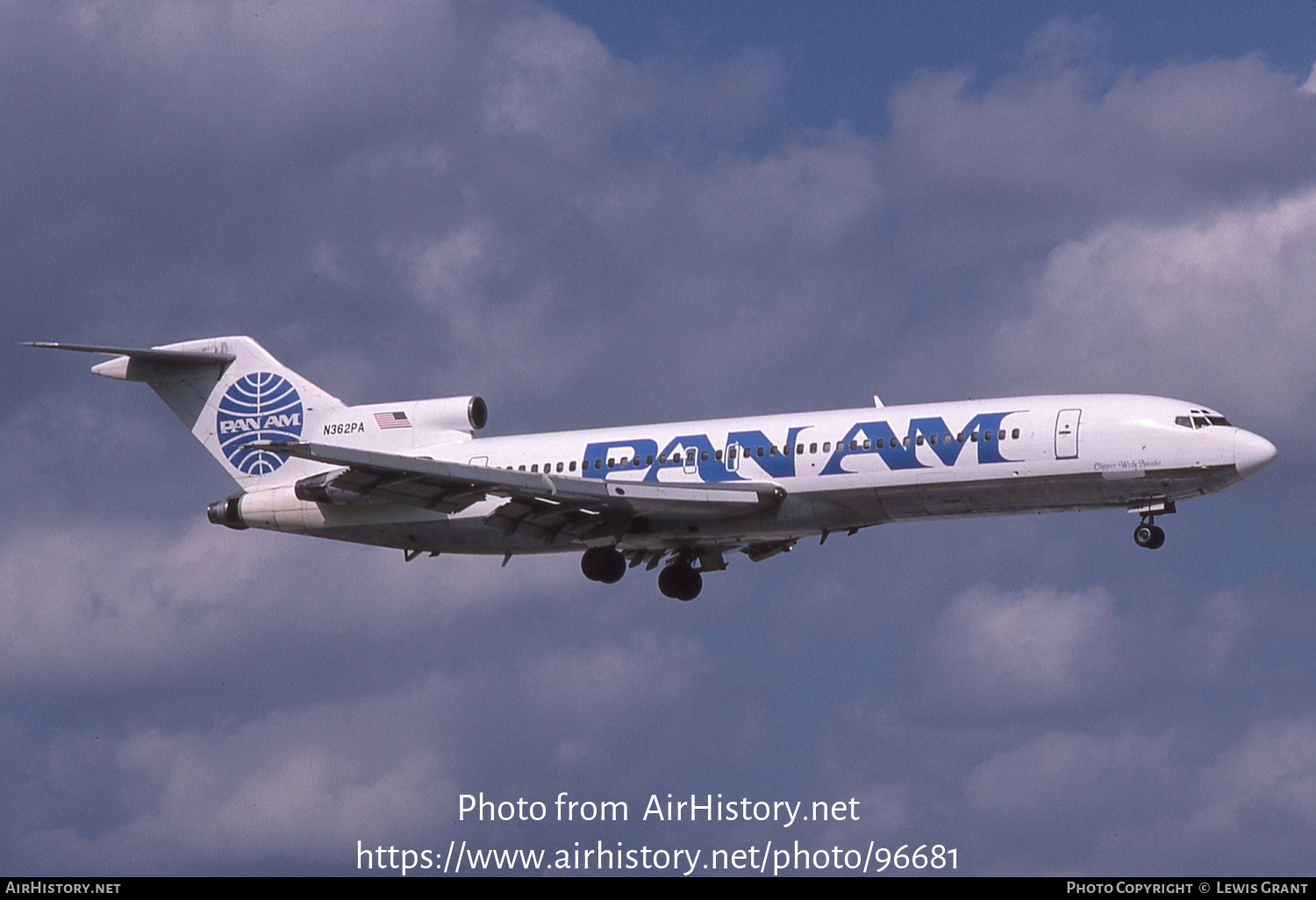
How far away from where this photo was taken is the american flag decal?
51.4 m

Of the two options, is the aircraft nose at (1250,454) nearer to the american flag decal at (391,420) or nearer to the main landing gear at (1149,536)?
the main landing gear at (1149,536)

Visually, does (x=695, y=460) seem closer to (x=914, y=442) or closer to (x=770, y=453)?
(x=770, y=453)

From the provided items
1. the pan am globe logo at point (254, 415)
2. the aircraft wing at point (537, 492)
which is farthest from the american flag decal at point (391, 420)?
the aircraft wing at point (537, 492)

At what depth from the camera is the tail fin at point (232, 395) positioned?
175 feet

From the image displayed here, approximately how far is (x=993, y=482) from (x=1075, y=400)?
105 inches

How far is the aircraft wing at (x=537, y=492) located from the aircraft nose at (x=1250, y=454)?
33.4ft

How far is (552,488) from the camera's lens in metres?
45.1

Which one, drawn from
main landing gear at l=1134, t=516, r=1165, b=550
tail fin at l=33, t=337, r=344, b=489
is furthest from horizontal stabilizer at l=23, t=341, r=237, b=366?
main landing gear at l=1134, t=516, r=1165, b=550

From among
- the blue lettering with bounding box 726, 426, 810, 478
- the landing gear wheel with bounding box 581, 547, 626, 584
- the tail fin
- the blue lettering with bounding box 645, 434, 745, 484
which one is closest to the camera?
the blue lettering with bounding box 726, 426, 810, 478

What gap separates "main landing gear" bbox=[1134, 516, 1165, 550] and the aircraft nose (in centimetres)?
229

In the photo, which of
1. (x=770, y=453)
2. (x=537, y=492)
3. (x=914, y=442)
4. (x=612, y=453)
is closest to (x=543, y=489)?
(x=537, y=492)

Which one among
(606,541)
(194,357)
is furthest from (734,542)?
(194,357)

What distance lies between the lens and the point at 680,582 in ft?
172

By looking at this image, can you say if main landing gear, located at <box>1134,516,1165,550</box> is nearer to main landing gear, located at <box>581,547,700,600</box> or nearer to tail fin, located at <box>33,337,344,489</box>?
main landing gear, located at <box>581,547,700,600</box>
